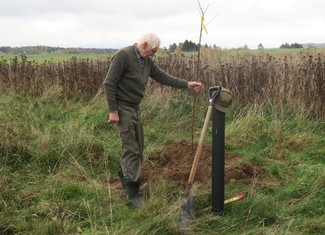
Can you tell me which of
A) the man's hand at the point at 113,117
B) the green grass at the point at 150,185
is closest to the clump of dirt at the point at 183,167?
the green grass at the point at 150,185

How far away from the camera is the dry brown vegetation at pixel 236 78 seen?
23.4 feet

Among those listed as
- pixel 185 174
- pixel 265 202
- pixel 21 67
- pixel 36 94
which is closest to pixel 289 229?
pixel 265 202

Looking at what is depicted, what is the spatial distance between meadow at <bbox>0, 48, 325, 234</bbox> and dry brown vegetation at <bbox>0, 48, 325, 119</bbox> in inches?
1.0

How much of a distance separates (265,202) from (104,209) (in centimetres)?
146

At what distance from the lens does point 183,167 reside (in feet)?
17.1

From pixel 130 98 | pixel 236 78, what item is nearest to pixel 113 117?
pixel 130 98

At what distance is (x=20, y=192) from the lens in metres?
4.09

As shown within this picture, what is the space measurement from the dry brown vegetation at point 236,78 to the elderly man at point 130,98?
371 centimetres

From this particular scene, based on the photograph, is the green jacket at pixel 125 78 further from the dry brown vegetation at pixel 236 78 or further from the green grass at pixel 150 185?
the dry brown vegetation at pixel 236 78

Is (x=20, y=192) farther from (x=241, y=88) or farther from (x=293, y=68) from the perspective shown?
(x=293, y=68)

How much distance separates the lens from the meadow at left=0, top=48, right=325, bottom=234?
3.61m

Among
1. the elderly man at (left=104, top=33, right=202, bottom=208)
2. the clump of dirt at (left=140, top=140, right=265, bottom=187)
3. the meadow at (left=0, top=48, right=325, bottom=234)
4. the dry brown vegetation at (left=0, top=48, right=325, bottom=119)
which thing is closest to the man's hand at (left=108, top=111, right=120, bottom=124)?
the elderly man at (left=104, top=33, right=202, bottom=208)

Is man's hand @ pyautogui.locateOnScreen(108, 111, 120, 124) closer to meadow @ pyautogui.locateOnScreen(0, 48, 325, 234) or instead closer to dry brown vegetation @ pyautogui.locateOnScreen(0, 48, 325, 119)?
meadow @ pyautogui.locateOnScreen(0, 48, 325, 234)

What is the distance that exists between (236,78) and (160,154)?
3.16m
